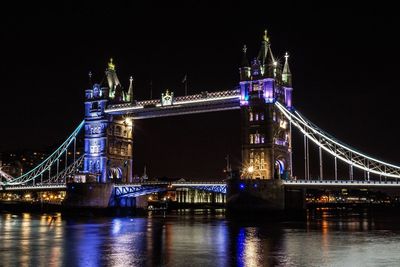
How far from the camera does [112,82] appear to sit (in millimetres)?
86812

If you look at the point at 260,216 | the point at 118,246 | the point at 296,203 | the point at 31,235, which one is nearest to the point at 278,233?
the point at 118,246

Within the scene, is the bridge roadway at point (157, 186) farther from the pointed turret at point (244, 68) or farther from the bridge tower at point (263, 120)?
the pointed turret at point (244, 68)

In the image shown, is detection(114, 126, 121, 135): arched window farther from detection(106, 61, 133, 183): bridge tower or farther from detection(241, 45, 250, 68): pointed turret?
detection(241, 45, 250, 68): pointed turret

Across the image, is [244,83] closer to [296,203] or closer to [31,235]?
[296,203]

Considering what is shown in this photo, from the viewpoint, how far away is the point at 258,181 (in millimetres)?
65062

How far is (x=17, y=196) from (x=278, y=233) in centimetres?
10979

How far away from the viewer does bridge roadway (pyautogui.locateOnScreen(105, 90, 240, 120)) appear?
70.2 meters

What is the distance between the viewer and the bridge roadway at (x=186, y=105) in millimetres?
70250

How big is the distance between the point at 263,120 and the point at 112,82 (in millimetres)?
26793

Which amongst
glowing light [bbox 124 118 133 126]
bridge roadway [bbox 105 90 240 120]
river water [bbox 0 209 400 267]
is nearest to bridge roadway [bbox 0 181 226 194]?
bridge roadway [bbox 105 90 240 120]

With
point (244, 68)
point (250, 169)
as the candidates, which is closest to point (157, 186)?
point (250, 169)

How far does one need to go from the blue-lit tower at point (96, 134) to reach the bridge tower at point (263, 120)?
73.1ft

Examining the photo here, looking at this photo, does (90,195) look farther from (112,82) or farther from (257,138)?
(257,138)

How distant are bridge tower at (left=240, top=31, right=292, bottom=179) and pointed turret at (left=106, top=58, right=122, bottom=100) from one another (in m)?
22.1
